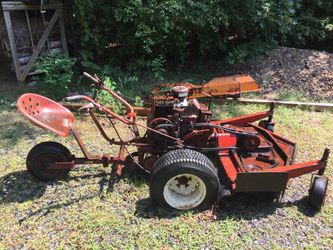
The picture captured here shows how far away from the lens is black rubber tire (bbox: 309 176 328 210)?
358cm

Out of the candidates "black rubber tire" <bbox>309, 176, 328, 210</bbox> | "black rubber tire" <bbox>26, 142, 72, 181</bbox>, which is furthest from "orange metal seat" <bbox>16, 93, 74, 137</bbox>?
"black rubber tire" <bbox>309, 176, 328, 210</bbox>

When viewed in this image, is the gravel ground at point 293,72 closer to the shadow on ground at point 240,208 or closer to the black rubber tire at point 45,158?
the shadow on ground at point 240,208

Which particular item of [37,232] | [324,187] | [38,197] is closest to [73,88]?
[38,197]

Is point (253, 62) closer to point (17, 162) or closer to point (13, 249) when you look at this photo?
point (17, 162)

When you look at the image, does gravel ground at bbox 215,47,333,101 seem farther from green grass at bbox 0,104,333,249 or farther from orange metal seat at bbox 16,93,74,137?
orange metal seat at bbox 16,93,74,137

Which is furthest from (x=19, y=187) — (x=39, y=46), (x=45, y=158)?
(x=39, y=46)

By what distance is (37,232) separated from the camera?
11.0 feet

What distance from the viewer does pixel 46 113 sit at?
378cm

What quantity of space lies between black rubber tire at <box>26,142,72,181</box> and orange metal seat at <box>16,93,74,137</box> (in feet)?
1.09

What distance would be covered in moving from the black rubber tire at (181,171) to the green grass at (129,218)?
0.84 feet

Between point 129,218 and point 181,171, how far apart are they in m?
0.71

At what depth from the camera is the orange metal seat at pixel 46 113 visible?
11.6ft

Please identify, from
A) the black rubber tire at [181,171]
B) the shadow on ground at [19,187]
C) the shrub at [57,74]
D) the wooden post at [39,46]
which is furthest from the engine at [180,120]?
the wooden post at [39,46]

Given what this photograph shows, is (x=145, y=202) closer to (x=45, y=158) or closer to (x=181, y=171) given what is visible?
(x=181, y=171)
